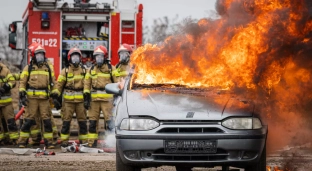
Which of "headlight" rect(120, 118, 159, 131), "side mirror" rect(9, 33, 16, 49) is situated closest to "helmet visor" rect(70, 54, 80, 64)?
"side mirror" rect(9, 33, 16, 49)

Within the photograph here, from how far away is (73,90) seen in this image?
50.1 feet

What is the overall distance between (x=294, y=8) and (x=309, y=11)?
0.20 metres

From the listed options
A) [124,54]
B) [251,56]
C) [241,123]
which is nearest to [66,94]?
[124,54]

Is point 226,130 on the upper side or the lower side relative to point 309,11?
lower

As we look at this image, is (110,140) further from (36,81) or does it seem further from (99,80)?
(36,81)

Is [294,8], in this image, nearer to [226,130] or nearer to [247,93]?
[247,93]

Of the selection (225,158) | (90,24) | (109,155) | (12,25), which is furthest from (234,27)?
(12,25)

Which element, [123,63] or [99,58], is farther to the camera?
[123,63]

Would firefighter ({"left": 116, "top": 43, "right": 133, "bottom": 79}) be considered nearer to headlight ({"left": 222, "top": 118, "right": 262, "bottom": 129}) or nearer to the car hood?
the car hood

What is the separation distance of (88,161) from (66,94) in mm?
3519

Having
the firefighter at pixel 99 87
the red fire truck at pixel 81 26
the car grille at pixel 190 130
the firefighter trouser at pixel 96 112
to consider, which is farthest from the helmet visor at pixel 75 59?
the car grille at pixel 190 130

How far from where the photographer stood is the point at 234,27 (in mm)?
9383

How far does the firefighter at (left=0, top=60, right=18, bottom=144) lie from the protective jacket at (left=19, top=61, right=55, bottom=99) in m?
0.60

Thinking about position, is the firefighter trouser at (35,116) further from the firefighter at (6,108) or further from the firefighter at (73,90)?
the firefighter at (6,108)
